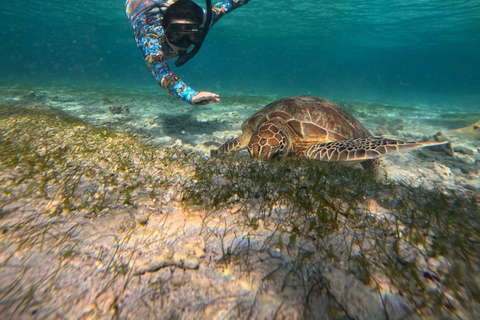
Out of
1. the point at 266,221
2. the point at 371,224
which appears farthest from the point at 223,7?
the point at 371,224

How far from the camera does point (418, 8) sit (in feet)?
88.4

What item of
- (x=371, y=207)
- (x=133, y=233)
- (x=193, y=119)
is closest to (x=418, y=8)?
(x=193, y=119)

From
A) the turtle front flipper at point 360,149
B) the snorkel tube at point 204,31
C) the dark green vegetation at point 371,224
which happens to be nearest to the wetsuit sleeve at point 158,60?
the snorkel tube at point 204,31

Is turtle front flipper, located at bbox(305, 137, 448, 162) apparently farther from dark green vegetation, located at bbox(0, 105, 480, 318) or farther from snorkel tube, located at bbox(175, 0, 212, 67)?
snorkel tube, located at bbox(175, 0, 212, 67)

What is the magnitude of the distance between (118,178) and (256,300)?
2391mm

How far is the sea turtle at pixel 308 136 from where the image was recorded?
3422mm

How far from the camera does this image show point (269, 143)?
3746mm

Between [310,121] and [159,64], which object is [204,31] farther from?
[310,121]

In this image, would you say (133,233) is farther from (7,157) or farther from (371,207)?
(7,157)

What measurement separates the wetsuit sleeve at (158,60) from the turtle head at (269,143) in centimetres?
180

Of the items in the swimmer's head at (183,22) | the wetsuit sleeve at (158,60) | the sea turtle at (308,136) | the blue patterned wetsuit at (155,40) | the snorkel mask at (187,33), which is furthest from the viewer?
the snorkel mask at (187,33)

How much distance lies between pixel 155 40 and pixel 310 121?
172 inches

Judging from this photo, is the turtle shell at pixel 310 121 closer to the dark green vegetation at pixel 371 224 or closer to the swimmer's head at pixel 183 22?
the dark green vegetation at pixel 371 224

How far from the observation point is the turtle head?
12.1 ft
